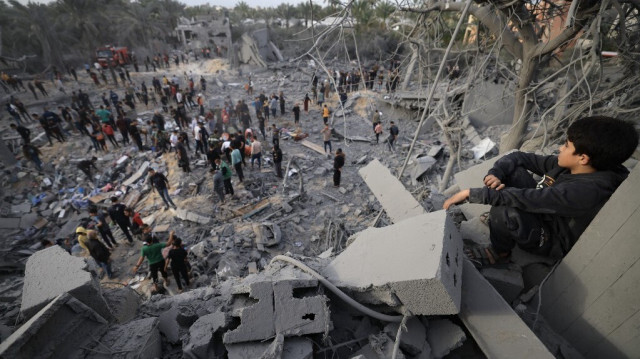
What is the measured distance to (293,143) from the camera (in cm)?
1292

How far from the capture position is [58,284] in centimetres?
240

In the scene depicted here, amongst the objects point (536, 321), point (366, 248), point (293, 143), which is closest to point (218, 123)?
point (293, 143)

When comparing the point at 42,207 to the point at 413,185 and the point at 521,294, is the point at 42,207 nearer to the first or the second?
the point at 413,185

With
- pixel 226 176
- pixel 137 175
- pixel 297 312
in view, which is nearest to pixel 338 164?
pixel 226 176

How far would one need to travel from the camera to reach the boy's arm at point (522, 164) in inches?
95.2

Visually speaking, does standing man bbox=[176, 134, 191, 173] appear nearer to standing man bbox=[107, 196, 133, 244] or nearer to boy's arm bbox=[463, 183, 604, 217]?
standing man bbox=[107, 196, 133, 244]

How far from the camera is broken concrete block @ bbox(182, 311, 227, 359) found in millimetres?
2096

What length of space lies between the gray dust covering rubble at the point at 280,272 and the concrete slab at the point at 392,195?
0.06 ft

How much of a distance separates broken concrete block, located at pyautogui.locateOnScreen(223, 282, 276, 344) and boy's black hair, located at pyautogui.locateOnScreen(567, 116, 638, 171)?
8.18 feet

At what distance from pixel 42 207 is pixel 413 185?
44.5 ft

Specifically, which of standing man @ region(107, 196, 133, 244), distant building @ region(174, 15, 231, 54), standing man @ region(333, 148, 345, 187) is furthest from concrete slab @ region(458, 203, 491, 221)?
distant building @ region(174, 15, 231, 54)

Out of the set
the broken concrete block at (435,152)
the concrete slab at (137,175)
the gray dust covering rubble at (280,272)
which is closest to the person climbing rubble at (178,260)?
the gray dust covering rubble at (280,272)

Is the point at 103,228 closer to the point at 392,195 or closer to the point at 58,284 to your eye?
the point at 58,284

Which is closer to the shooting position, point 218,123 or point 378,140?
point 378,140
